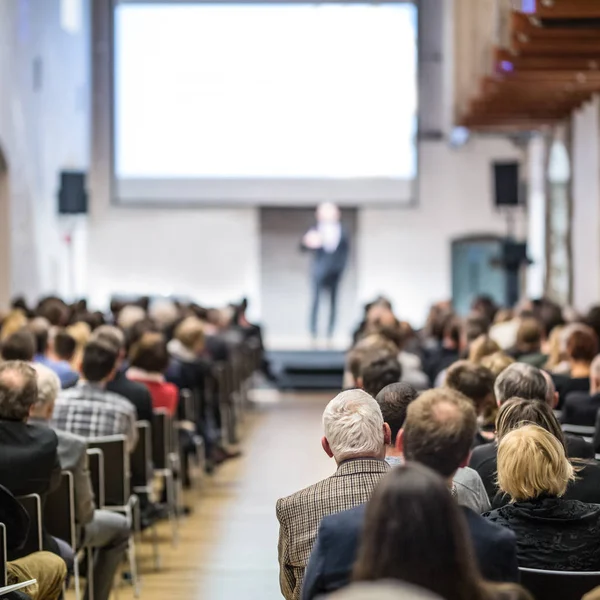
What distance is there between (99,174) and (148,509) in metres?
15.4

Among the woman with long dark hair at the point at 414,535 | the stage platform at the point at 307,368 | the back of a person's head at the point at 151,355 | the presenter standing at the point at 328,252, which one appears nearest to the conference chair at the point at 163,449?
the back of a person's head at the point at 151,355

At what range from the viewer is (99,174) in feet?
71.8

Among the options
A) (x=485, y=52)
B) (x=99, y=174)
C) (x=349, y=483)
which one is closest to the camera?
(x=349, y=483)

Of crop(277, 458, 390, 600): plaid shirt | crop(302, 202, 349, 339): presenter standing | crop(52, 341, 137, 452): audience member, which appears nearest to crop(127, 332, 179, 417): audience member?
crop(52, 341, 137, 452): audience member

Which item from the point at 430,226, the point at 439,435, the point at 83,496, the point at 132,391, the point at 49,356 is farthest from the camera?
the point at 430,226

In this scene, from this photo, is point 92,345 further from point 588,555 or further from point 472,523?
point 472,523

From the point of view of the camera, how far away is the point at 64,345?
763 centimetres

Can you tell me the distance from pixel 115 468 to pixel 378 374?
4.32 ft

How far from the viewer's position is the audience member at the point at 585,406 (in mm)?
6238

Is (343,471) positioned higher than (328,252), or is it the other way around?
(328,252)

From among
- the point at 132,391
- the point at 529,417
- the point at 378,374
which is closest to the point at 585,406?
the point at 378,374

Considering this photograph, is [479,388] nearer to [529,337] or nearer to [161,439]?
[161,439]

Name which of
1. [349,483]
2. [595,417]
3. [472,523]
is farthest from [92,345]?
[472,523]

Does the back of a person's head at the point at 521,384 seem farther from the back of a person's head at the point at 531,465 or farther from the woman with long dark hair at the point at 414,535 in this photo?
the woman with long dark hair at the point at 414,535
